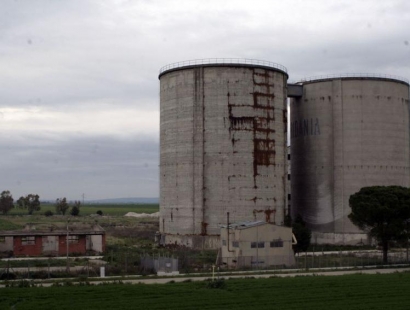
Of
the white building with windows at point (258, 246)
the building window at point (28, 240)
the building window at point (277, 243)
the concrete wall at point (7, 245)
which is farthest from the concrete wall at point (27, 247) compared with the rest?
the building window at point (277, 243)

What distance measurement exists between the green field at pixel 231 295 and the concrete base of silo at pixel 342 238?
120 ft

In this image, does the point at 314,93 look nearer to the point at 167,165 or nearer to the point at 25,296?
the point at 167,165

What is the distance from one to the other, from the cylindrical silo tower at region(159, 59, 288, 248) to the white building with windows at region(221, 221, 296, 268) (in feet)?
49.2

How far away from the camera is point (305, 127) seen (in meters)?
86.4

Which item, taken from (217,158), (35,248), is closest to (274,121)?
(217,158)

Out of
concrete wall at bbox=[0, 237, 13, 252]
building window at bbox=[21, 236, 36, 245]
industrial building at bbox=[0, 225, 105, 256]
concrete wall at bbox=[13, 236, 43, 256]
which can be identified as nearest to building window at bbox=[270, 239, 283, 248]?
industrial building at bbox=[0, 225, 105, 256]

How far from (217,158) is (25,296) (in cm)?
4009

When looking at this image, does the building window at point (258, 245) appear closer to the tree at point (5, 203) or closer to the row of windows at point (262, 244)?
the row of windows at point (262, 244)

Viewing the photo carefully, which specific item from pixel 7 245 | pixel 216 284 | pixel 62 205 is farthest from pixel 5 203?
pixel 216 284

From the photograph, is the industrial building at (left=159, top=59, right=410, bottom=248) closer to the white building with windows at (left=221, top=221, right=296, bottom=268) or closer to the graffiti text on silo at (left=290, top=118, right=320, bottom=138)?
the graffiti text on silo at (left=290, top=118, right=320, bottom=138)

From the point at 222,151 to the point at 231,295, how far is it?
123 ft

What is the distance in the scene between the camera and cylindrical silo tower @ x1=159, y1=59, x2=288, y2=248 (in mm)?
72188

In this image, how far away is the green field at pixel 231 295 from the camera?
106 ft

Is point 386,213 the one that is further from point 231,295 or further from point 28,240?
point 28,240
